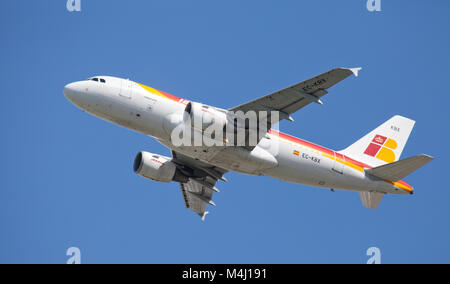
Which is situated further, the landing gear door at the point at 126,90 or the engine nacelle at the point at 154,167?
the engine nacelle at the point at 154,167

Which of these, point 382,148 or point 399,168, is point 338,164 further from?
point 382,148

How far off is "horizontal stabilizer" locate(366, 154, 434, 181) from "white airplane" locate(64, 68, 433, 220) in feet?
0.19

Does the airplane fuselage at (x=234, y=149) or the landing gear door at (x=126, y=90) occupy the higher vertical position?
the landing gear door at (x=126, y=90)

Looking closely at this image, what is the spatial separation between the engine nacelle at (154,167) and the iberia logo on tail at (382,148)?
12.8m

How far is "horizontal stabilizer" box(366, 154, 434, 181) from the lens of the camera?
3441cm

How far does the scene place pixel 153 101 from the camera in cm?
3309

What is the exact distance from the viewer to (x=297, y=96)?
3138cm

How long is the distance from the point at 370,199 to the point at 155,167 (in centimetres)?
1410

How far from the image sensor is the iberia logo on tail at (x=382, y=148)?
128ft

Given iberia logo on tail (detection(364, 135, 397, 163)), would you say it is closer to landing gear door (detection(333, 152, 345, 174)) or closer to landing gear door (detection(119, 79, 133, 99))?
landing gear door (detection(333, 152, 345, 174))

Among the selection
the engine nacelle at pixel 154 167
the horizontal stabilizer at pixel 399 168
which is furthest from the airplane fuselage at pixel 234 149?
the engine nacelle at pixel 154 167

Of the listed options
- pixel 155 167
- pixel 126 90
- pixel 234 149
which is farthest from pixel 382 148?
pixel 126 90

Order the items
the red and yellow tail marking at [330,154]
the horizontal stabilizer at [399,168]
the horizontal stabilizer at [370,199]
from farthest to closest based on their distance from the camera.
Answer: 1. the horizontal stabilizer at [370,199]
2. the red and yellow tail marking at [330,154]
3. the horizontal stabilizer at [399,168]

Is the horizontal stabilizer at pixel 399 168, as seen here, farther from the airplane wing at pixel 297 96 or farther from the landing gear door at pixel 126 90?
the landing gear door at pixel 126 90
